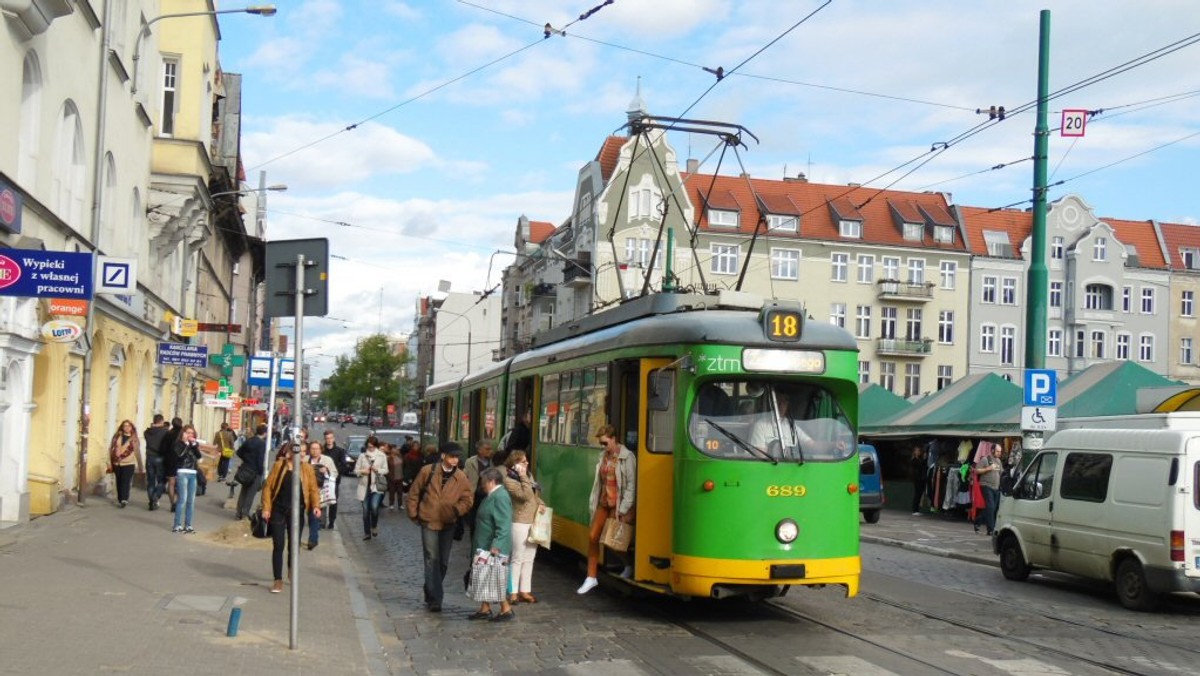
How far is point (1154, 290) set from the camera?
76188 millimetres

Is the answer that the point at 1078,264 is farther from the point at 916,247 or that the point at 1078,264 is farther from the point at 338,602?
the point at 338,602

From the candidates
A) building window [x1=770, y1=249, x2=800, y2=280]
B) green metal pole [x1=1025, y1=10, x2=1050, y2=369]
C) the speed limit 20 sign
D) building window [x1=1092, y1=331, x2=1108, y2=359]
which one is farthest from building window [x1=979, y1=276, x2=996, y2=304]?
the speed limit 20 sign

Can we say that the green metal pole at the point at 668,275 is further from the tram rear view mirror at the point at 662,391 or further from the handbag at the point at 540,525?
the handbag at the point at 540,525

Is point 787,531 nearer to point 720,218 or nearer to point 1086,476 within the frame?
point 1086,476

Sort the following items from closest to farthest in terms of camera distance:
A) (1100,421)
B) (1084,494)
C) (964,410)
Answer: (1084,494) < (1100,421) < (964,410)

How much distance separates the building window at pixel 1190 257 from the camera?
7781 centimetres

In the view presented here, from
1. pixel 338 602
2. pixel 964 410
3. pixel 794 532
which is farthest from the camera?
pixel 964 410

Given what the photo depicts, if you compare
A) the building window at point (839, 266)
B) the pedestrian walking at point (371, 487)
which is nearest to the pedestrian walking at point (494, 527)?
the pedestrian walking at point (371, 487)

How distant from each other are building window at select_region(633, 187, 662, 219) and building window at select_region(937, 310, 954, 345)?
44.9 ft

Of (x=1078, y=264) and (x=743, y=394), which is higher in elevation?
(x=1078, y=264)

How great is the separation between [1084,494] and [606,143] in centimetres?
6266

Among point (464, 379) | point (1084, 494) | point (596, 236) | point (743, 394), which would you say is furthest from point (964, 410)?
point (596, 236)

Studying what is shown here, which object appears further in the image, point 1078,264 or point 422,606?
point 1078,264

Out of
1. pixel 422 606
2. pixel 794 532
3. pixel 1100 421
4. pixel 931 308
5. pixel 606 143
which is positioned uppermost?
pixel 606 143
